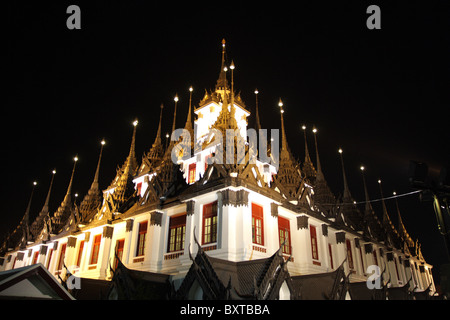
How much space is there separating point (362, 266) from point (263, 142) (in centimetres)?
1532

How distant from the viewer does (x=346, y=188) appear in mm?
36406

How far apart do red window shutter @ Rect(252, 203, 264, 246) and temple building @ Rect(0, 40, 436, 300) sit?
69mm

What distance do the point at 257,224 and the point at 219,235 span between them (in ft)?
9.53

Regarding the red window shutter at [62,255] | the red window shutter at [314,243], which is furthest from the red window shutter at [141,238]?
the red window shutter at [314,243]

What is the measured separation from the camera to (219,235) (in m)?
18.6

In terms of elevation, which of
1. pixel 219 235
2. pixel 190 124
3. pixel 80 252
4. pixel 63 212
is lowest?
pixel 219 235

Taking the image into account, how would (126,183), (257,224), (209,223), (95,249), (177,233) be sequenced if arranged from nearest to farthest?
(209,223), (257,224), (177,233), (95,249), (126,183)

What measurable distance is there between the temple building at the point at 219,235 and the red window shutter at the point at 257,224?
7 centimetres

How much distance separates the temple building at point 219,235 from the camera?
16.3m

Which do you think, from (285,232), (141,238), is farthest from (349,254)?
(141,238)

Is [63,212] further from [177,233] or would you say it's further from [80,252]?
[177,233]

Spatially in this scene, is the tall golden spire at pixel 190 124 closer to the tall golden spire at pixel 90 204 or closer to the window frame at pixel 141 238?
the tall golden spire at pixel 90 204
